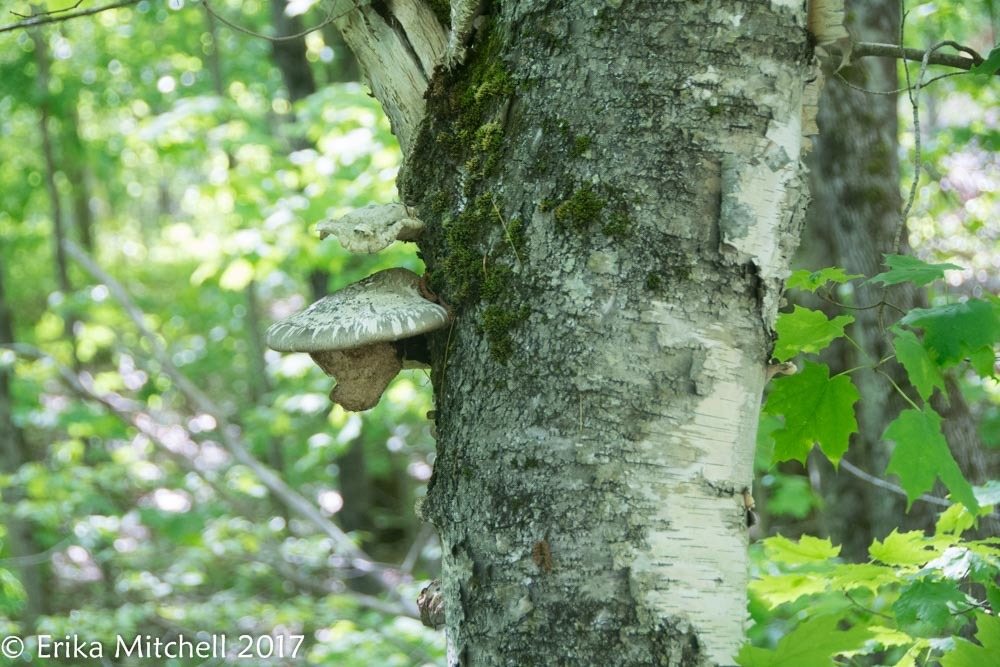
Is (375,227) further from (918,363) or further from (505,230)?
(918,363)

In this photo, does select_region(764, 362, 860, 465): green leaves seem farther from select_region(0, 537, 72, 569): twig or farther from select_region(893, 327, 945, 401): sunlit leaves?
select_region(0, 537, 72, 569): twig

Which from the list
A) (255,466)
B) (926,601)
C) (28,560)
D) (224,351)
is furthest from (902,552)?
(224,351)

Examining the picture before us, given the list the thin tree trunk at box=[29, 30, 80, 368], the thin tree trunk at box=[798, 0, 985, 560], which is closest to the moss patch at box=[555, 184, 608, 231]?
the thin tree trunk at box=[798, 0, 985, 560]

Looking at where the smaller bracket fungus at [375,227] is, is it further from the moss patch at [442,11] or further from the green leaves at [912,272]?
the green leaves at [912,272]

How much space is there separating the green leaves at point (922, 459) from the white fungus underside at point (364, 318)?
3.13 ft

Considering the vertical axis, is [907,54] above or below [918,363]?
above

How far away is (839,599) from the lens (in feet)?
7.20

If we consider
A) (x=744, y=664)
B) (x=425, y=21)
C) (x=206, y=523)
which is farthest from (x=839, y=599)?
(x=206, y=523)

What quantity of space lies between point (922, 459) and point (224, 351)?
450 inches

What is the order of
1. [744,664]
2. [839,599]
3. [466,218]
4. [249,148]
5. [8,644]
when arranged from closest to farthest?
[744,664]
[466,218]
[839,599]
[8,644]
[249,148]

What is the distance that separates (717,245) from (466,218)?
1.39 ft

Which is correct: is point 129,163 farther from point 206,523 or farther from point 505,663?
point 505,663

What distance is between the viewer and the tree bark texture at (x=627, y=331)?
3.99 ft

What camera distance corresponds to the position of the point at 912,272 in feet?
5.24
